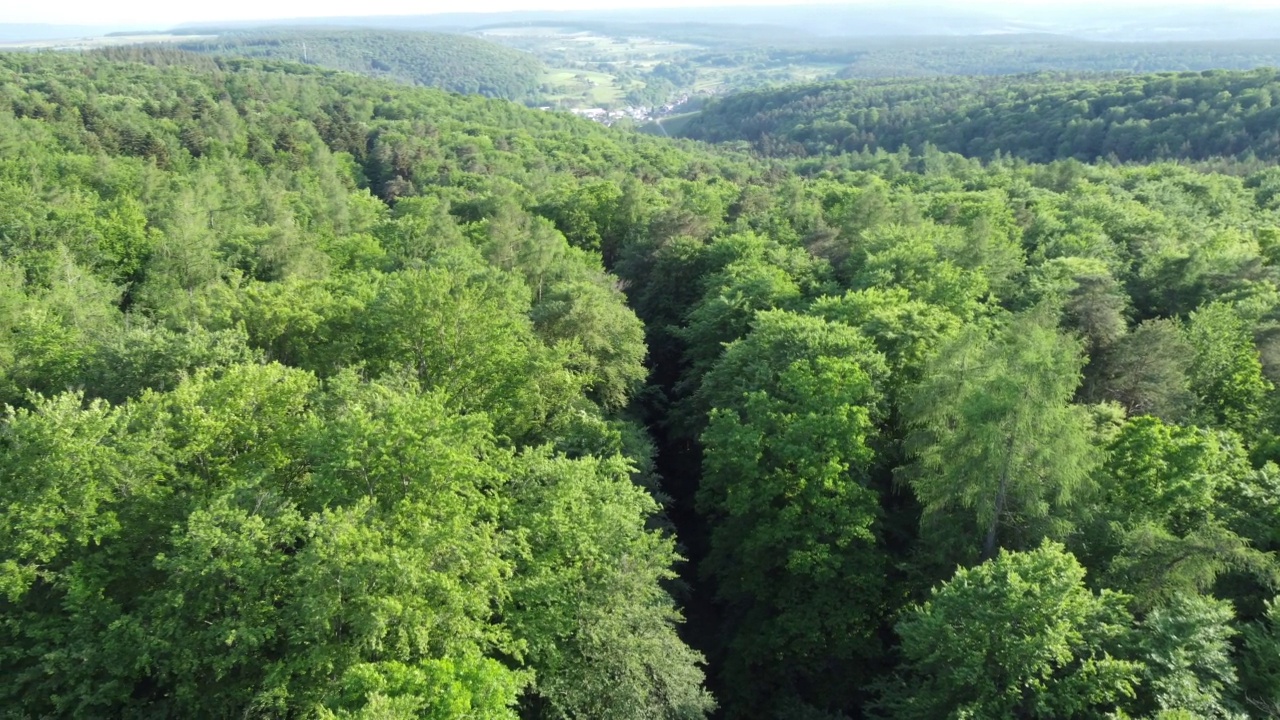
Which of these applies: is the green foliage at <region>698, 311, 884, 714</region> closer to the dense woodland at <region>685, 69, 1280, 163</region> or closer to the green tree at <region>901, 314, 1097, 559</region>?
the green tree at <region>901, 314, 1097, 559</region>

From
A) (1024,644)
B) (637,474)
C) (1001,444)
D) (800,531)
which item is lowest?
(637,474)

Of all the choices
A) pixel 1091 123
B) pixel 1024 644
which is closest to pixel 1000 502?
pixel 1024 644

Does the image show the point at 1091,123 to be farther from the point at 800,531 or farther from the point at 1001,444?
the point at 800,531

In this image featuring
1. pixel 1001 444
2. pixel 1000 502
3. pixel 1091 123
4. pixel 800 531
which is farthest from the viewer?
pixel 1091 123

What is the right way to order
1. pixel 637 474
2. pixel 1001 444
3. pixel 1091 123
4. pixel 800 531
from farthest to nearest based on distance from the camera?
1. pixel 1091 123
2. pixel 637 474
3. pixel 800 531
4. pixel 1001 444

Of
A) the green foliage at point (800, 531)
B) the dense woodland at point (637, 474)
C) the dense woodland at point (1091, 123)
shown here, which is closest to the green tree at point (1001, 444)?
the dense woodland at point (637, 474)

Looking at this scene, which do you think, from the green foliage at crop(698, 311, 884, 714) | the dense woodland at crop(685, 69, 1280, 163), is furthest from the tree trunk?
the dense woodland at crop(685, 69, 1280, 163)
